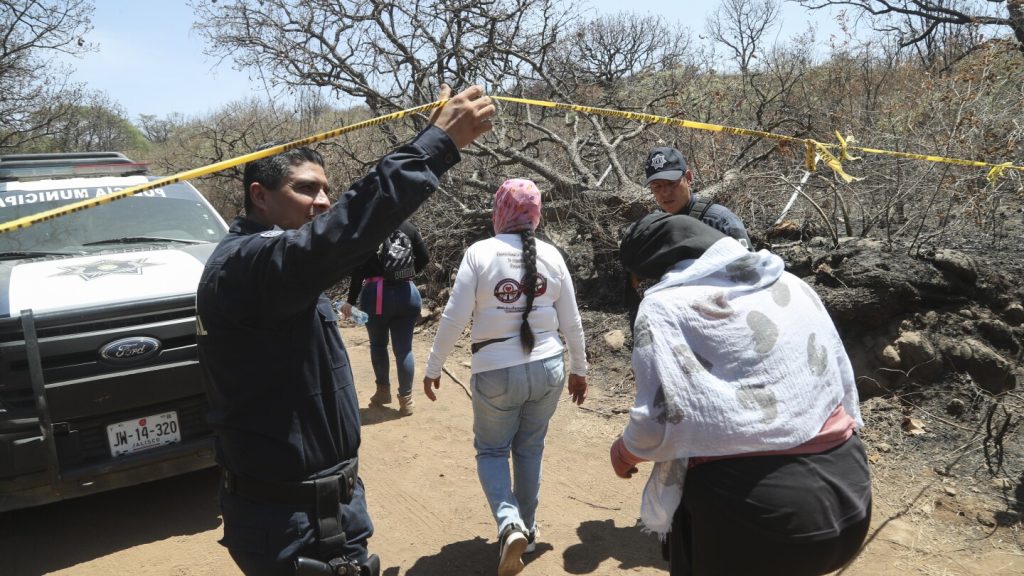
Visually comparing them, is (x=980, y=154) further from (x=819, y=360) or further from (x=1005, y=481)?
(x=819, y=360)

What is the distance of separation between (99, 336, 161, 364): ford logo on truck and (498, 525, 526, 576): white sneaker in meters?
2.28

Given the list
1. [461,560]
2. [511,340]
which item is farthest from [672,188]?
[461,560]

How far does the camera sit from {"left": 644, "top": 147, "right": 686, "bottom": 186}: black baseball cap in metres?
4.15

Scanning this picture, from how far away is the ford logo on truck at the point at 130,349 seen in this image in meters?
3.82

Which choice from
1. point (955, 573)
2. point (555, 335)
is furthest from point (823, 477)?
point (955, 573)

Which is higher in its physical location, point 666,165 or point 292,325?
point 666,165

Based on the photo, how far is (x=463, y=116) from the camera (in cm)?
190

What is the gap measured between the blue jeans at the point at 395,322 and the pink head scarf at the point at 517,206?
2.34 m

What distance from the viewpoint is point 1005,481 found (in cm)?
395

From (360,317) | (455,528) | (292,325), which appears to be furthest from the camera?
→ (360,317)

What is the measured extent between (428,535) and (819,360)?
2.79 metres

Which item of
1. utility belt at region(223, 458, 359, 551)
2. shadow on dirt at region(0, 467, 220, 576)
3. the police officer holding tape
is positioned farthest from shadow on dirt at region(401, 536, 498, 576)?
utility belt at region(223, 458, 359, 551)

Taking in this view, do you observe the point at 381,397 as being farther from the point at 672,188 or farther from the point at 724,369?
the point at 724,369

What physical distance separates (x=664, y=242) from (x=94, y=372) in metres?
3.27
